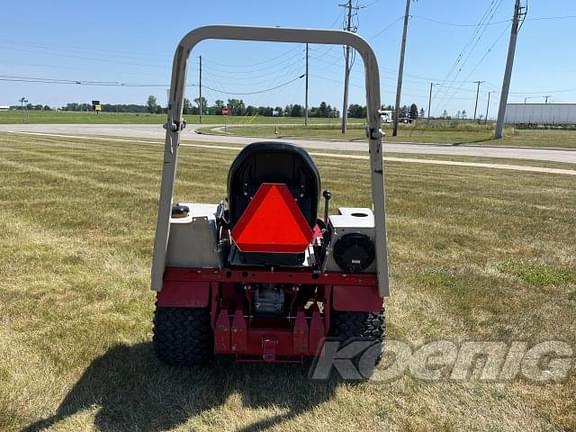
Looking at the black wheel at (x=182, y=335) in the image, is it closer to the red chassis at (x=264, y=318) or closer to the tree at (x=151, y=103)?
the red chassis at (x=264, y=318)

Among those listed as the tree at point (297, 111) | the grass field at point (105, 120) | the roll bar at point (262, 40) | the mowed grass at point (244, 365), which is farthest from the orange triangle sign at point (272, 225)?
the tree at point (297, 111)

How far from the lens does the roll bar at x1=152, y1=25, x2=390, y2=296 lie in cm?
246

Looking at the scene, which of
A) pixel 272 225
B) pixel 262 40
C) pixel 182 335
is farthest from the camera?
pixel 182 335

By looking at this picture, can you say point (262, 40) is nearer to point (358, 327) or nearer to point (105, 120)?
point (358, 327)

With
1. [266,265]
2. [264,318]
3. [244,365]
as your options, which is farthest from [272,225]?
[244,365]

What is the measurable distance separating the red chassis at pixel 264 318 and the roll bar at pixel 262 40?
36cm

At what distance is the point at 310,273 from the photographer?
2.93 m

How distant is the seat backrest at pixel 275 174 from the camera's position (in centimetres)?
284

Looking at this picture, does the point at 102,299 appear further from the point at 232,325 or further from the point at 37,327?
the point at 232,325

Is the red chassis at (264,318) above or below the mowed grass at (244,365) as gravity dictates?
above

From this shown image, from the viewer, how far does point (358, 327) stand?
3.14 meters

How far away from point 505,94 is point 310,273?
110 feet

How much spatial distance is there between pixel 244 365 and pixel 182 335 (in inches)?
18.8

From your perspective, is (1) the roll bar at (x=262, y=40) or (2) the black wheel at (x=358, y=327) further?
(2) the black wheel at (x=358, y=327)
